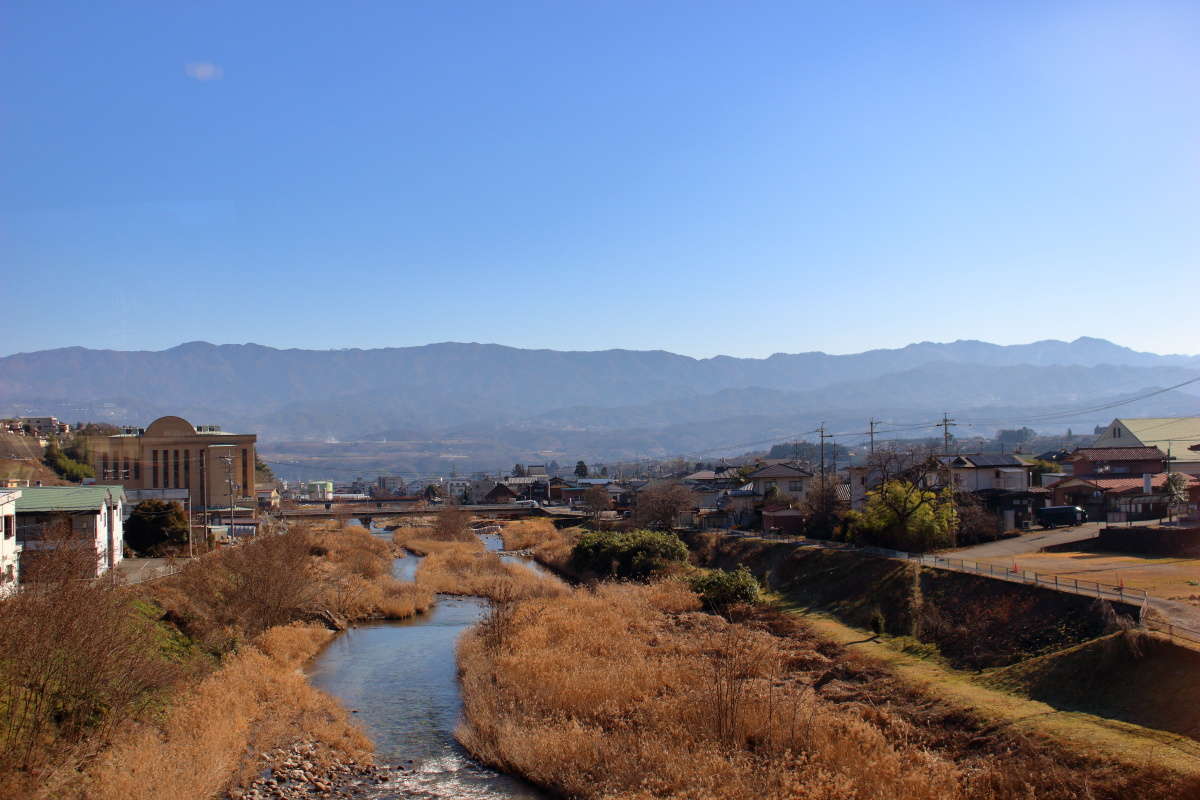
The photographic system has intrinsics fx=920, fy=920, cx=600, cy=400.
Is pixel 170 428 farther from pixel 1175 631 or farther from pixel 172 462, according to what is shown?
pixel 1175 631

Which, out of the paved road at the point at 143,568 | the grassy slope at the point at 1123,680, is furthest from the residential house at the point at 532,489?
the grassy slope at the point at 1123,680

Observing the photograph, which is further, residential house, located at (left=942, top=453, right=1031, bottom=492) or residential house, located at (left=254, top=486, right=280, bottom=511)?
residential house, located at (left=254, top=486, right=280, bottom=511)

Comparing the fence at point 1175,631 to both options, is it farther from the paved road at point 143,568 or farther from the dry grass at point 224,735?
the paved road at point 143,568

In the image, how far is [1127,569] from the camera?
31000 mm

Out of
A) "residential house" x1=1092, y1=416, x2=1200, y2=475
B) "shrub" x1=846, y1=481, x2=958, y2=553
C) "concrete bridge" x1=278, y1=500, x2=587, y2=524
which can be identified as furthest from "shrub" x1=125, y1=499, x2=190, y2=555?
"residential house" x1=1092, y1=416, x2=1200, y2=475

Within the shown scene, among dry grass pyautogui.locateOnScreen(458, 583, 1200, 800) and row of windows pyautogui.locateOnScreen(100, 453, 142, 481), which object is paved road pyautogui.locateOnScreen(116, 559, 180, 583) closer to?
dry grass pyautogui.locateOnScreen(458, 583, 1200, 800)

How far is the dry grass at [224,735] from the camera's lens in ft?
56.0

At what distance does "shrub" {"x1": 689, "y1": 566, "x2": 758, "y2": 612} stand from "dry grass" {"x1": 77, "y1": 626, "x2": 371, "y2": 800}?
16881 millimetres

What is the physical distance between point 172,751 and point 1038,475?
6175cm

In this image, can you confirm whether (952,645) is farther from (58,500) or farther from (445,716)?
(58,500)

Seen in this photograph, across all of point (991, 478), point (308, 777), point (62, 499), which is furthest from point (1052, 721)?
point (991, 478)

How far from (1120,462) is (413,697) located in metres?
48.7

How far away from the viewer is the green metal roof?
35844mm

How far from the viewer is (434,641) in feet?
116
